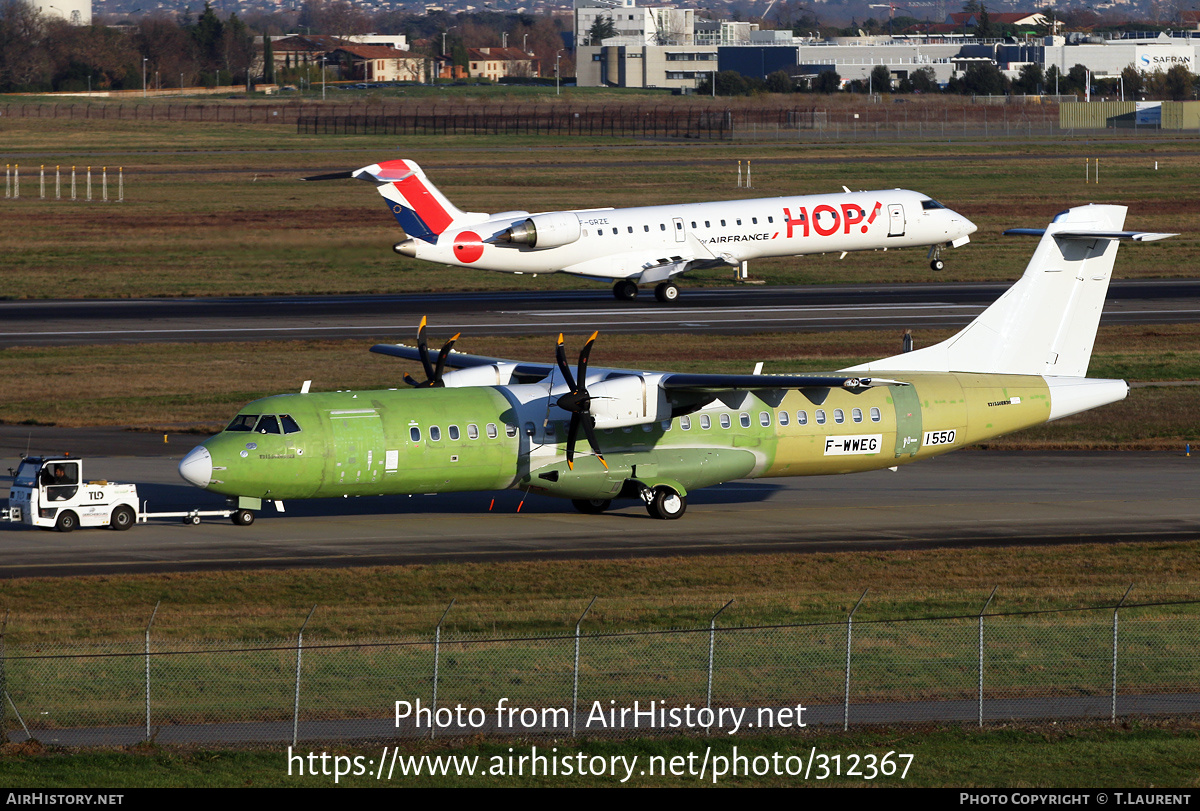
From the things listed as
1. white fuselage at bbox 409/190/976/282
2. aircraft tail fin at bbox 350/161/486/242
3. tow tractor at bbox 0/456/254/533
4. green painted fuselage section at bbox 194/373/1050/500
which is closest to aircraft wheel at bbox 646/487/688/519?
green painted fuselage section at bbox 194/373/1050/500

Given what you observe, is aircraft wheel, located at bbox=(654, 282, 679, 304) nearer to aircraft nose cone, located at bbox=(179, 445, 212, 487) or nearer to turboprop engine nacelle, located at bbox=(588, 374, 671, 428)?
turboprop engine nacelle, located at bbox=(588, 374, 671, 428)

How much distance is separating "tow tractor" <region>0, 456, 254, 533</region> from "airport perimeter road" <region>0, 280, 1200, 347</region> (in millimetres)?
27894

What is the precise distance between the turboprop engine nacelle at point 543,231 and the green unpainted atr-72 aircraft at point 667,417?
2501 centimetres

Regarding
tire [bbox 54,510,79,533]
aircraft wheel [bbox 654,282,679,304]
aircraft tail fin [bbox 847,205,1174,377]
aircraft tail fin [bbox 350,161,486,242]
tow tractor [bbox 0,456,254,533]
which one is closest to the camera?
tow tractor [bbox 0,456,254,533]

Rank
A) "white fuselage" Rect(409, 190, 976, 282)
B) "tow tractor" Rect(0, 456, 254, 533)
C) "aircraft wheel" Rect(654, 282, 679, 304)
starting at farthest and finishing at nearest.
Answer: "aircraft wheel" Rect(654, 282, 679, 304) → "white fuselage" Rect(409, 190, 976, 282) → "tow tractor" Rect(0, 456, 254, 533)

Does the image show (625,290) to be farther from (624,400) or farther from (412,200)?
(624,400)

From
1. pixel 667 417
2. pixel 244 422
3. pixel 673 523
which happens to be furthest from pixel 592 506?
pixel 244 422

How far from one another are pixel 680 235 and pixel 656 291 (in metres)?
3.01

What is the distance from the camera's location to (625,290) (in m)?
71.6

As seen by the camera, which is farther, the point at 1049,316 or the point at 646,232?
the point at 646,232

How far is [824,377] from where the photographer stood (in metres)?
35.4

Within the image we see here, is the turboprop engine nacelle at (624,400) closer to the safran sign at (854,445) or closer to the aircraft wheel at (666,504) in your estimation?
the aircraft wheel at (666,504)

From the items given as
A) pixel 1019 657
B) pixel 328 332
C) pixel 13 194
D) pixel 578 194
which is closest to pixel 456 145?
pixel 578 194

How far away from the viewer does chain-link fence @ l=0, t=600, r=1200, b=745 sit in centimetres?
2069
